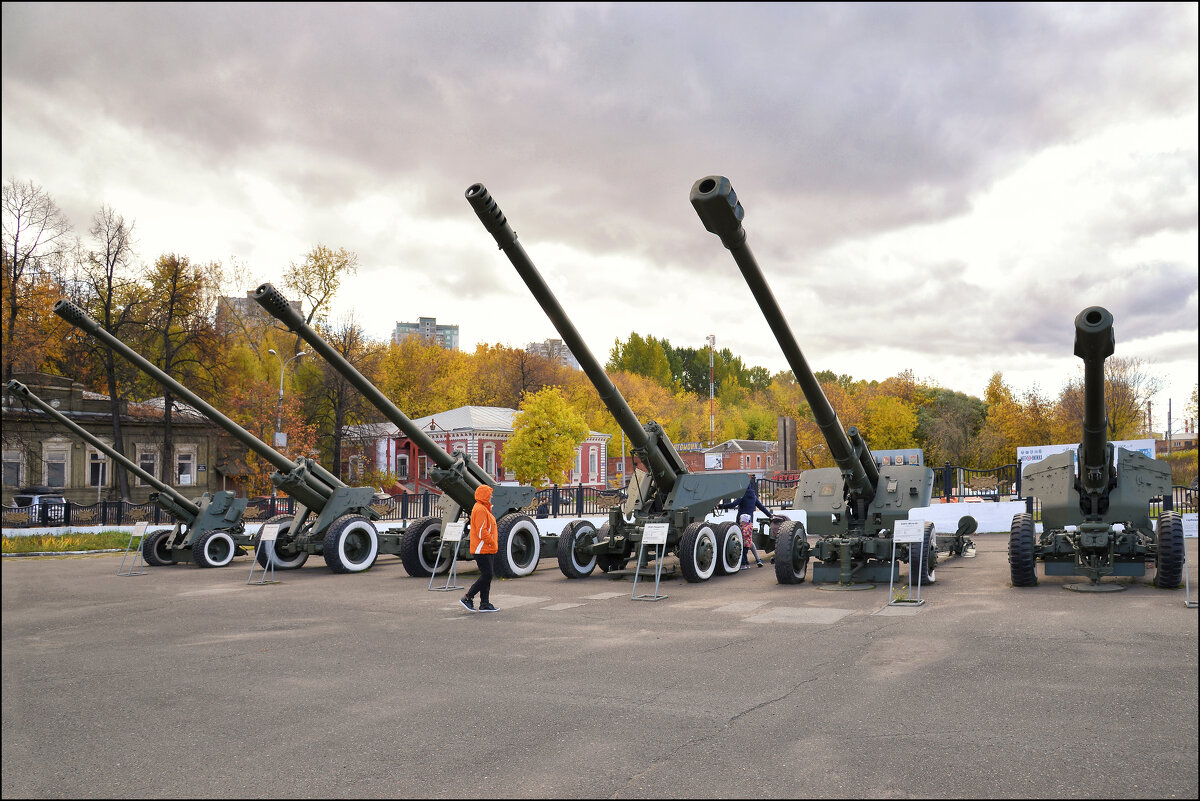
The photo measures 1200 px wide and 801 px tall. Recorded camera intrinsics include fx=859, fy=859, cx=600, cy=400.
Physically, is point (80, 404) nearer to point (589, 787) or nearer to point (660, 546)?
point (660, 546)

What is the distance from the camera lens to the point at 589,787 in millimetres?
4391

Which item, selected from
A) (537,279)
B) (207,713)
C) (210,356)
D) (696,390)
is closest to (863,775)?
(207,713)

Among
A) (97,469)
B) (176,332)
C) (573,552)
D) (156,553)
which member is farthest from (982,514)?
(97,469)

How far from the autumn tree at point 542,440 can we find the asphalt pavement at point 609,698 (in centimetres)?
3259

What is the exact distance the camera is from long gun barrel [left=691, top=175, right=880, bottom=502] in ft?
23.8

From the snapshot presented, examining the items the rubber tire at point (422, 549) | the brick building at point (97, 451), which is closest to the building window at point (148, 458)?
the brick building at point (97, 451)

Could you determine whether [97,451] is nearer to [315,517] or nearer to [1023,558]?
[315,517]

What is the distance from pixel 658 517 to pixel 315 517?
24.2 ft

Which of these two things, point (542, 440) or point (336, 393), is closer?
point (336, 393)

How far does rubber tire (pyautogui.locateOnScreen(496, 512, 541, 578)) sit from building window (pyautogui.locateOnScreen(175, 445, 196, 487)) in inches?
1135

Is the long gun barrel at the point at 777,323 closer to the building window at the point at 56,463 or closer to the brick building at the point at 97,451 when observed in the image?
the brick building at the point at 97,451

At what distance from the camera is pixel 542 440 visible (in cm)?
4381

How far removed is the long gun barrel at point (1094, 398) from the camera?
311 inches

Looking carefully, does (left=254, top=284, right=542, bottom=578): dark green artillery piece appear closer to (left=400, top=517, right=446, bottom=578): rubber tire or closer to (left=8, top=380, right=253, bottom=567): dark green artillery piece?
(left=400, top=517, right=446, bottom=578): rubber tire
